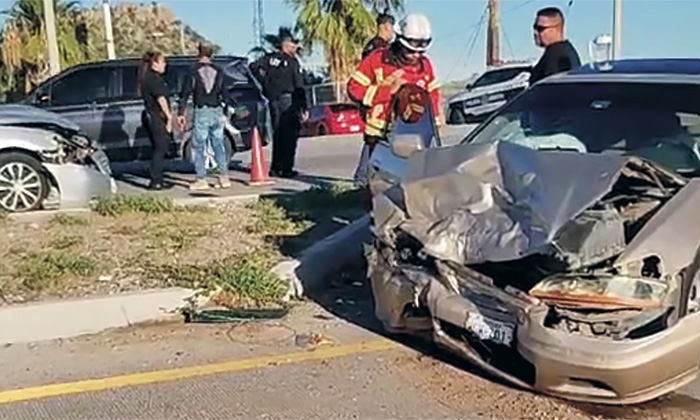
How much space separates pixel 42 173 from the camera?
35.3ft

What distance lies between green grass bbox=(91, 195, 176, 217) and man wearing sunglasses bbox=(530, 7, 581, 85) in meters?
3.93

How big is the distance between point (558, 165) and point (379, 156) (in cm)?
163

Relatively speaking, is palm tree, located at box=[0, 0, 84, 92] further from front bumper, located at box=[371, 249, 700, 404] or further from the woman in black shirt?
front bumper, located at box=[371, 249, 700, 404]

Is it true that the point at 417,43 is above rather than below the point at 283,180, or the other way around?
above

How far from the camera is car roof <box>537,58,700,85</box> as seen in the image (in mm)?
6078

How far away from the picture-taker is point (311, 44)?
38.2 metres

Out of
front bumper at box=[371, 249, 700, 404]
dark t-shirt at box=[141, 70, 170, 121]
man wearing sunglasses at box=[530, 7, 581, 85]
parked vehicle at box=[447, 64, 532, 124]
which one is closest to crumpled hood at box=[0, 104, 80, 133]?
dark t-shirt at box=[141, 70, 170, 121]

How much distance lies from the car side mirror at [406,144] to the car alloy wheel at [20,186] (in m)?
5.59

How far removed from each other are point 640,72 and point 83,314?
12.7ft

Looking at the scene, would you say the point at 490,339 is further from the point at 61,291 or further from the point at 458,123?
the point at 458,123

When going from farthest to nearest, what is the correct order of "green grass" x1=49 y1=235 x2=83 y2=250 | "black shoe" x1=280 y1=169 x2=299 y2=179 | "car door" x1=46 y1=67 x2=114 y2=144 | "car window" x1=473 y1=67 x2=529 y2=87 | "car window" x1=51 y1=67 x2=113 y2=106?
"car window" x1=473 y1=67 x2=529 y2=87, "car window" x1=51 y1=67 x2=113 y2=106, "car door" x1=46 y1=67 x2=114 y2=144, "black shoe" x1=280 y1=169 x2=299 y2=179, "green grass" x1=49 y1=235 x2=83 y2=250

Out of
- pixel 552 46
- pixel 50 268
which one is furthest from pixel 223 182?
pixel 552 46

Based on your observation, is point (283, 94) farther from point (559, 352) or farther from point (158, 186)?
point (559, 352)

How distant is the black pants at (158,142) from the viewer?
41.0 feet
